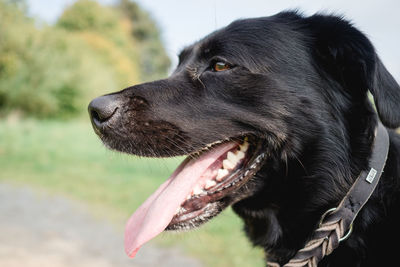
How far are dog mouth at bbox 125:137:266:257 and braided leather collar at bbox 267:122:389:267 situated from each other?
48 centimetres

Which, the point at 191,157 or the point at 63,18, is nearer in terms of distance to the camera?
the point at 191,157

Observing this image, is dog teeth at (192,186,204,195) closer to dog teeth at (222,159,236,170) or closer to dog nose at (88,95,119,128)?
dog teeth at (222,159,236,170)

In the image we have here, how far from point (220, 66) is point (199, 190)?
78 centimetres

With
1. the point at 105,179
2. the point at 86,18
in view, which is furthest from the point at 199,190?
the point at 86,18

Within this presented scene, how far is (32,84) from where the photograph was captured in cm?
2236

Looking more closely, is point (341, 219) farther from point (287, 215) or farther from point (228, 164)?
point (228, 164)

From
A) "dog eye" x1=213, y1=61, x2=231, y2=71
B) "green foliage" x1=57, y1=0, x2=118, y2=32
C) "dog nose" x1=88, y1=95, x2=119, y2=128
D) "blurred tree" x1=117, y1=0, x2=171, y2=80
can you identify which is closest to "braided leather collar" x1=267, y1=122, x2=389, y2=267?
"dog eye" x1=213, y1=61, x2=231, y2=71

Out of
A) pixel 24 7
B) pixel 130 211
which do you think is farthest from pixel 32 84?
pixel 130 211

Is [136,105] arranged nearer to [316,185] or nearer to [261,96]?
[261,96]

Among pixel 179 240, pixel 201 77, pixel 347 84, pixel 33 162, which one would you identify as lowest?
pixel 179 240

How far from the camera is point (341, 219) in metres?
1.79

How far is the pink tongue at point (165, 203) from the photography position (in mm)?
2027

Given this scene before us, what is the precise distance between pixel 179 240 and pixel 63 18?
45.1 m

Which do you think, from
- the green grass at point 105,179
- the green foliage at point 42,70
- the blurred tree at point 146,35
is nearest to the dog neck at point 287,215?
the green grass at point 105,179
